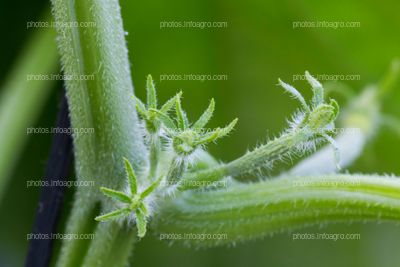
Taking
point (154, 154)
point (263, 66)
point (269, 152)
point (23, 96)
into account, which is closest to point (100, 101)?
point (154, 154)

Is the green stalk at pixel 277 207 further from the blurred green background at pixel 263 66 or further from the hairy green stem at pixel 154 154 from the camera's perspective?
the blurred green background at pixel 263 66

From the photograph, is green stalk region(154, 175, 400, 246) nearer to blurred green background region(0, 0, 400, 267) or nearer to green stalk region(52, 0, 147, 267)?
green stalk region(52, 0, 147, 267)

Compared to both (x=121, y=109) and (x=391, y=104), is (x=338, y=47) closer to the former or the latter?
(x=391, y=104)

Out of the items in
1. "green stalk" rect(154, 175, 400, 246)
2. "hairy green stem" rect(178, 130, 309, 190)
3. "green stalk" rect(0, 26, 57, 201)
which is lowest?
"green stalk" rect(154, 175, 400, 246)

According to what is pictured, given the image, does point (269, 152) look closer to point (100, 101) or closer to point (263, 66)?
point (100, 101)

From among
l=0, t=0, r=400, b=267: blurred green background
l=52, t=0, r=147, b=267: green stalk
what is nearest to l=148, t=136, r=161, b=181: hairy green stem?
l=52, t=0, r=147, b=267: green stalk

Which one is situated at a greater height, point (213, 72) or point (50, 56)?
point (213, 72)

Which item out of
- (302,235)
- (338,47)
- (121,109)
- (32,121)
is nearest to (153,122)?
(121,109)

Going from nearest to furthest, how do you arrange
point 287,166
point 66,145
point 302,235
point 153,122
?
point 153,122 → point 66,145 → point 302,235 → point 287,166
